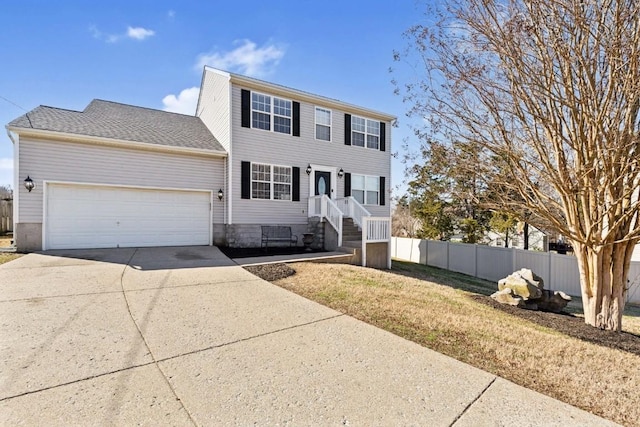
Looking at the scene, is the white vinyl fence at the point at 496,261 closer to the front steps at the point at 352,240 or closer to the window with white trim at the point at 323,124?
the front steps at the point at 352,240

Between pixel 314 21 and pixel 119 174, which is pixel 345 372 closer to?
pixel 314 21

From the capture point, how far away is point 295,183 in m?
12.6

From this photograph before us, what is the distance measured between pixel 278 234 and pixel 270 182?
6.70 feet

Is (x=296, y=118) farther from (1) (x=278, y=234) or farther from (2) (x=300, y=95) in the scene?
(1) (x=278, y=234)

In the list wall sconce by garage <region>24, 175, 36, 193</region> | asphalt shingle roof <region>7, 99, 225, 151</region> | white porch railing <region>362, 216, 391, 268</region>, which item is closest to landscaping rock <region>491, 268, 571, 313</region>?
white porch railing <region>362, 216, 391, 268</region>

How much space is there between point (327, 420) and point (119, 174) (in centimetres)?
1065

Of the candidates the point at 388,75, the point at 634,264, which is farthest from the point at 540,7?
the point at 634,264

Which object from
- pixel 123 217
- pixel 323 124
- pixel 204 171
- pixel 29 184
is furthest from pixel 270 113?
pixel 29 184

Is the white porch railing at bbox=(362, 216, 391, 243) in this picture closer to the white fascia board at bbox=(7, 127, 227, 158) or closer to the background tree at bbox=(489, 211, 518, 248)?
the white fascia board at bbox=(7, 127, 227, 158)

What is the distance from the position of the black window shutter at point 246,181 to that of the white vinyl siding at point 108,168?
2.71 feet

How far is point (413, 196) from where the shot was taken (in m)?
18.3

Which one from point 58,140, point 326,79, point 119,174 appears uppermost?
point 326,79

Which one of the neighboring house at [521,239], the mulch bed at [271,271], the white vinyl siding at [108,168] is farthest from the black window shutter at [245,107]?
the neighboring house at [521,239]

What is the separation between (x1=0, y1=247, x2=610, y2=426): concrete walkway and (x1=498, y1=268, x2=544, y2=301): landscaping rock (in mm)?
5566
